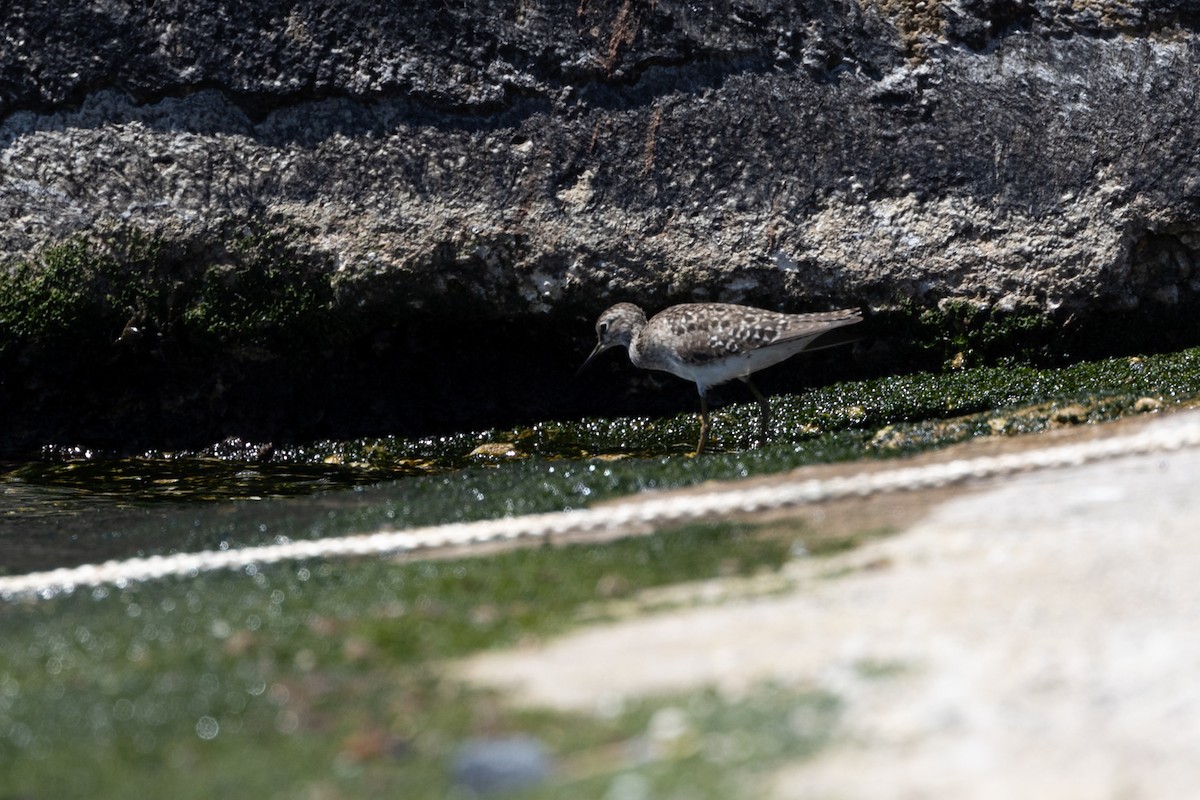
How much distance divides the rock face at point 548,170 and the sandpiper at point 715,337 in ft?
1.65

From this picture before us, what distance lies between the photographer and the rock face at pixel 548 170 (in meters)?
8.59

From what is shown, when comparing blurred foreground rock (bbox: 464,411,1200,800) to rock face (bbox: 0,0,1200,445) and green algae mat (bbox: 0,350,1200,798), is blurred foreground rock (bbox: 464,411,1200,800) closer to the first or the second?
green algae mat (bbox: 0,350,1200,798)

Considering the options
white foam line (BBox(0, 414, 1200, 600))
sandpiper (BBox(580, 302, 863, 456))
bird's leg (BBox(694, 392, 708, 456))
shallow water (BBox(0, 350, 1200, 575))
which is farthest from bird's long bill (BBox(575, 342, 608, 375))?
white foam line (BBox(0, 414, 1200, 600))

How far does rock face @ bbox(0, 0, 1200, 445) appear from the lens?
338 inches

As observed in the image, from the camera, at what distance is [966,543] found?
423 cm

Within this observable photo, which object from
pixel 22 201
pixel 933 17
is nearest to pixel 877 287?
pixel 933 17

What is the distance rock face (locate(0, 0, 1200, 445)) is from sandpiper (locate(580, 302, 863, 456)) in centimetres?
50

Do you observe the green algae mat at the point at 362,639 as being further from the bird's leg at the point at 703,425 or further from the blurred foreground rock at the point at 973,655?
the bird's leg at the point at 703,425

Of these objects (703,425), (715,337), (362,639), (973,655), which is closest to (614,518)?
(362,639)

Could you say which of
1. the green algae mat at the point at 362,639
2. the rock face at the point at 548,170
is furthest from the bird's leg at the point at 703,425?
the rock face at the point at 548,170

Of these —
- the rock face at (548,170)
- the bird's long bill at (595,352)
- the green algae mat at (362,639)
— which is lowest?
the green algae mat at (362,639)

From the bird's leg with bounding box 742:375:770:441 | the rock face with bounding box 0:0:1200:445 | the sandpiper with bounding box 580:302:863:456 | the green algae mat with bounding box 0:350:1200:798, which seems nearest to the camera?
the green algae mat with bounding box 0:350:1200:798

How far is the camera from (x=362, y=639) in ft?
12.9

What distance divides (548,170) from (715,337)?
1.61 meters
